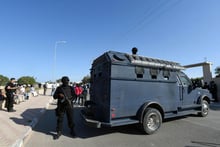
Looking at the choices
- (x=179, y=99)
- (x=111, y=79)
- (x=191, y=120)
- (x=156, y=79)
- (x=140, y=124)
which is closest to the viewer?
(x=111, y=79)

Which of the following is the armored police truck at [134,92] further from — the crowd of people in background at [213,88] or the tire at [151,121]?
the crowd of people in background at [213,88]

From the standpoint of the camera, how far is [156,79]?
6.65m

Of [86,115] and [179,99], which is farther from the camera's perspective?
[179,99]

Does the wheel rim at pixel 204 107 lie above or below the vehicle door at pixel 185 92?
below

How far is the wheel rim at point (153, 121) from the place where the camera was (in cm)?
626

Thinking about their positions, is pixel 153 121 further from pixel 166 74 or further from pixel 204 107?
pixel 204 107

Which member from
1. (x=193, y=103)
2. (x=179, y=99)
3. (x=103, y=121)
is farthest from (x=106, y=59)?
(x=193, y=103)

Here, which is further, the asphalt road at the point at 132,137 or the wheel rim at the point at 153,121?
the wheel rim at the point at 153,121

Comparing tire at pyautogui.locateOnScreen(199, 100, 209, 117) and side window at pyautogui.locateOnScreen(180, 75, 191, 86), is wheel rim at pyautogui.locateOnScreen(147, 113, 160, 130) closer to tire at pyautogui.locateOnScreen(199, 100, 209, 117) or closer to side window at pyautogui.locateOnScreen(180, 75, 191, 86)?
side window at pyautogui.locateOnScreen(180, 75, 191, 86)

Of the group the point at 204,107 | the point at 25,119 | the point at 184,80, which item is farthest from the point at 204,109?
the point at 25,119

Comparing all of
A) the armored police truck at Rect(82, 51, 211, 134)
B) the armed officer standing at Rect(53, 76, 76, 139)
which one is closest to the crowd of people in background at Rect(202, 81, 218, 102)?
the armored police truck at Rect(82, 51, 211, 134)

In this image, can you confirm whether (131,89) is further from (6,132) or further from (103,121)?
(6,132)

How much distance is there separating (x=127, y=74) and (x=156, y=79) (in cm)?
132

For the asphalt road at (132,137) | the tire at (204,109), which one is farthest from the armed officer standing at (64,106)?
the tire at (204,109)
